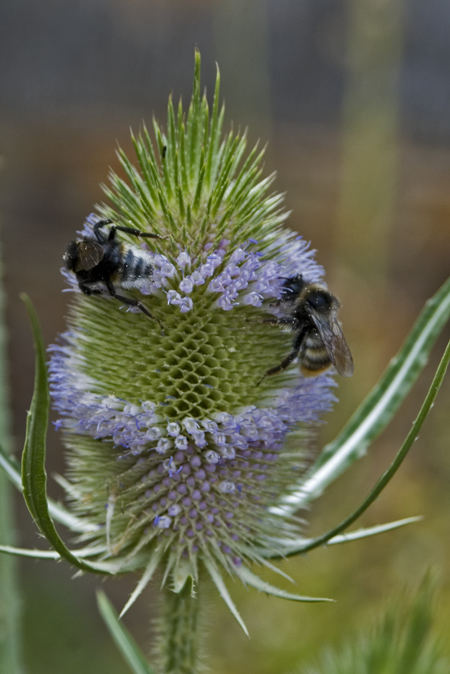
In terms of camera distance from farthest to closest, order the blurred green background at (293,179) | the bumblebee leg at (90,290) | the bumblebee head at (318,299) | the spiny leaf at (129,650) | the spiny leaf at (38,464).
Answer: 1. the blurred green background at (293,179)
2. the bumblebee head at (318,299)
3. the bumblebee leg at (90,290)
4. the spiny leaf at (129,650)
5. the spiny leaf at (38,464)

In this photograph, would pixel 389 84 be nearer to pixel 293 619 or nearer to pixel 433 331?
pixel 433 331

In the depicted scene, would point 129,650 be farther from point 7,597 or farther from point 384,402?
point 384,402

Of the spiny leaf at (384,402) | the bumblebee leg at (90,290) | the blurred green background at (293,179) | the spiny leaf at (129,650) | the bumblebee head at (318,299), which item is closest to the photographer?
the spiny leaf at (129,650)

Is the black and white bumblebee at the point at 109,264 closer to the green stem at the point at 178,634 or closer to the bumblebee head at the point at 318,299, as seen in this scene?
the bumblebee head at the point at 318,299

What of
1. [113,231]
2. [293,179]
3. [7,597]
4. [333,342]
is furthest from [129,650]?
[293,179]

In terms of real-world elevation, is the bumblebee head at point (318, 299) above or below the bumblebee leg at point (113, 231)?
below

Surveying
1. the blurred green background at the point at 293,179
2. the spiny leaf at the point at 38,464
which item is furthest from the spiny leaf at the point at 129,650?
the blurred green background at the point at 293,179

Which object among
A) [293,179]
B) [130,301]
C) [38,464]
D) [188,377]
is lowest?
[38,464]

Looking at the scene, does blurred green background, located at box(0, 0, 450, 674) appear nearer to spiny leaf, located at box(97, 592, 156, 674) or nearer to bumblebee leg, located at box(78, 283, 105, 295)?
spiny leaf, located at box(97, 592, 156, 674)
